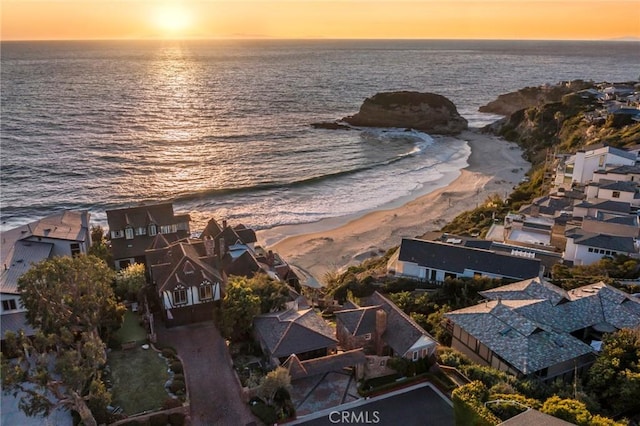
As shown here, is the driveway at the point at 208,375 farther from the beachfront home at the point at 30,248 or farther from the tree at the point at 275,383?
the beachfront home at the point at 30,248

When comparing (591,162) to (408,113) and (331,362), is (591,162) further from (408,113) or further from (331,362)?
(408,113)

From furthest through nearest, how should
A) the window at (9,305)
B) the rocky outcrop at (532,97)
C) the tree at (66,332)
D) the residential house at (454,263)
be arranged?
1. the rocky outcrop at (532,97)
2. the residential house at (454,263)
3. the window at (9,305)
4. the tree at (66,332)

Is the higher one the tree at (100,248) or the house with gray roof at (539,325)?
the tree at (100,248)

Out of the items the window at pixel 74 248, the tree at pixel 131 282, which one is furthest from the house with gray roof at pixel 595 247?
the window at pixel 74 248

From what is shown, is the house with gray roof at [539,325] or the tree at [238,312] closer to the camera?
the house with gray roof at [539,325]

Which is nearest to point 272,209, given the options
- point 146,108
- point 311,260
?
point 311,260

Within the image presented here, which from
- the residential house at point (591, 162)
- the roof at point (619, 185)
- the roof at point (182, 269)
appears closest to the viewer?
the roof at point (182, 269)

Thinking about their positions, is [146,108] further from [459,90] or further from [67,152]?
[459,90]

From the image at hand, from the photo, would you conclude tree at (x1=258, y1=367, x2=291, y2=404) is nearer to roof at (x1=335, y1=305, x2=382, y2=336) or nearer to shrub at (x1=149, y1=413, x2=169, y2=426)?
shrub at (x1=149, y1=413, x2=169, y2=426)
